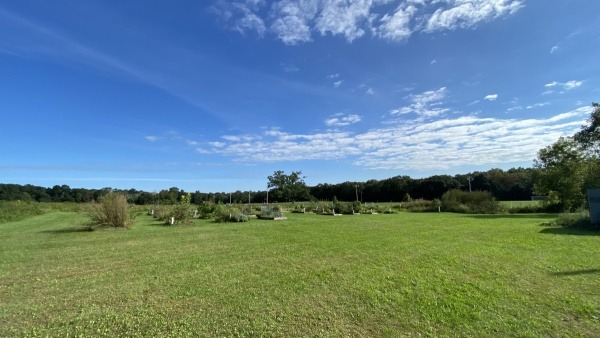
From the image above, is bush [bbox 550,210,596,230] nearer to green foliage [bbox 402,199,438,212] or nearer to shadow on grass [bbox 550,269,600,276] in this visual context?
shadow on grass [bbox 550,269,600,276]

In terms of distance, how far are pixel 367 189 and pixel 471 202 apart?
34.7 meters

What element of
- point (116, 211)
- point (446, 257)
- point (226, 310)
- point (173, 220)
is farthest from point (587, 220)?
point (116, 211)

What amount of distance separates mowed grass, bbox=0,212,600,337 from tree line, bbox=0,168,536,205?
33.5 m

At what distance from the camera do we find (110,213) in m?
13.1

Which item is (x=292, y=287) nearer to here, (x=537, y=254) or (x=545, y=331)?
(x=545, y=331)

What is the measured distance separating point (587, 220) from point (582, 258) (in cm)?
869

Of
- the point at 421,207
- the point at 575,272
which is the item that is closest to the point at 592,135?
the point at 421,207

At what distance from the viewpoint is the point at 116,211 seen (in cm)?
1320

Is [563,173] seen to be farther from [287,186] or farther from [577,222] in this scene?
[287,186]

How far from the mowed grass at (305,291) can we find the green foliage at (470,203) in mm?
20447

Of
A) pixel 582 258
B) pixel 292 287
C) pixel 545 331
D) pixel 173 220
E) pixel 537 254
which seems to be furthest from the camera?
pixel 173 220

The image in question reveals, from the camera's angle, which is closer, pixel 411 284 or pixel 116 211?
pixel 411 284

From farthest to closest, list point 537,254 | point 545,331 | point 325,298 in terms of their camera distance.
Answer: point 537,254 < point 325,298 < point 545,331

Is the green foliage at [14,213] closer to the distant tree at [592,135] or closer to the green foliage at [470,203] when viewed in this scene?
the green foliage at [470,203]
